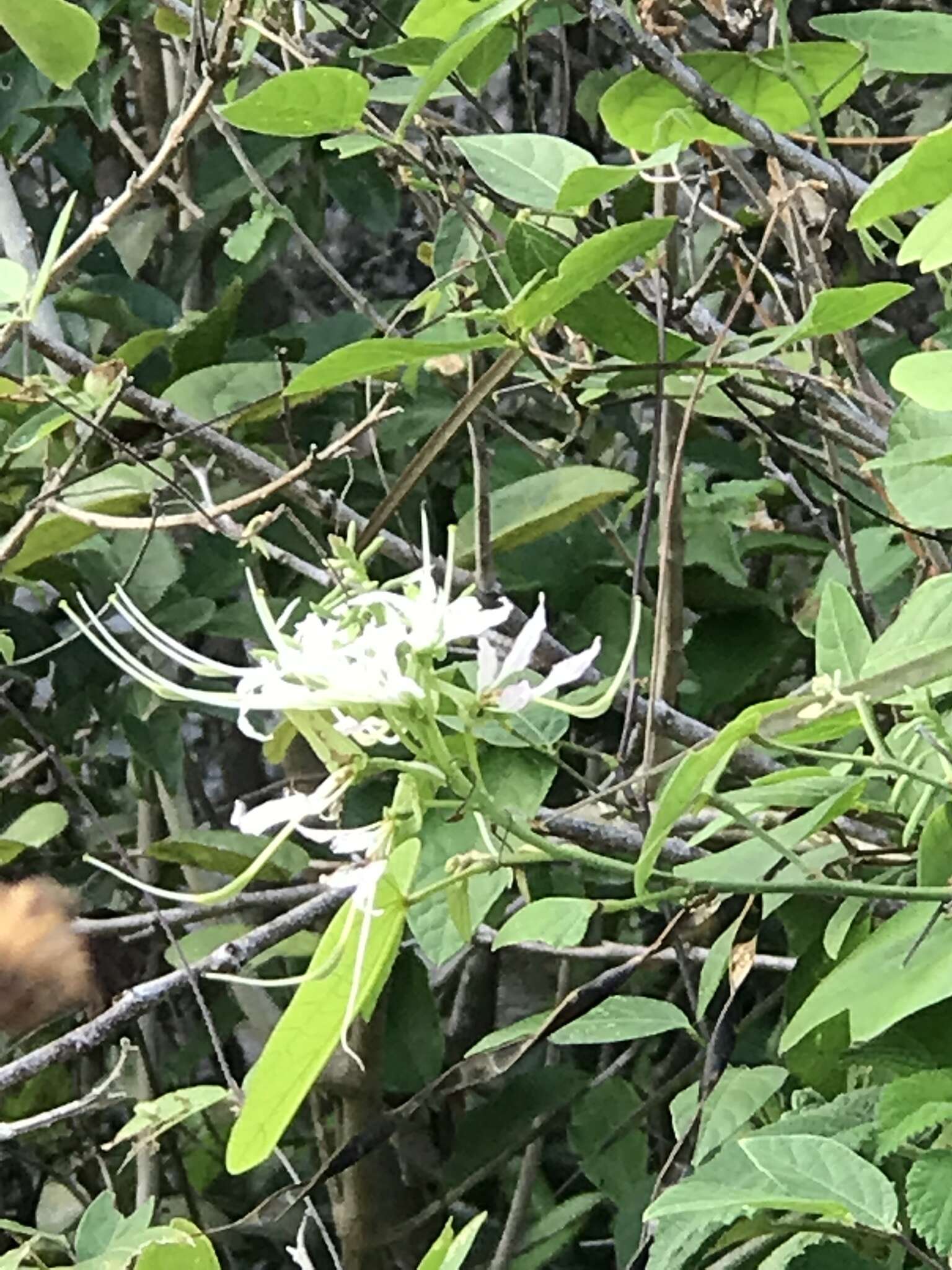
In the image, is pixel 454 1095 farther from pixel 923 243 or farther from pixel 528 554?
pixel 923 243

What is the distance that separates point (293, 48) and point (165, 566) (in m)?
0.34

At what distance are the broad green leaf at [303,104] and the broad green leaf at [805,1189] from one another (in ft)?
1.05

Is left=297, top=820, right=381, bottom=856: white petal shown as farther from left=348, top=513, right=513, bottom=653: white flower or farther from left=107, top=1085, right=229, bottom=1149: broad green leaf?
left=107, top=1085, right=229, bottom=1149: broad green leaf

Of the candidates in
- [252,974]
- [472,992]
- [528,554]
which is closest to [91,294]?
[528,554]

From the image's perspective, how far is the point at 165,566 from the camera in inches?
31.9

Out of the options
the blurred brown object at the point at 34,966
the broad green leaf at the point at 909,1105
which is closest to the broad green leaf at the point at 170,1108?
the blurred brown object at the point at 34,966

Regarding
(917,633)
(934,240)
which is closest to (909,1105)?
(917,633)

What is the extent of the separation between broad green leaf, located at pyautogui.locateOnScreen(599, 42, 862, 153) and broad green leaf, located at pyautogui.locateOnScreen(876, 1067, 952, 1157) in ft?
0.98

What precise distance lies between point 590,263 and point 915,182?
0.08 m

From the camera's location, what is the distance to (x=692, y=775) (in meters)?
0.32

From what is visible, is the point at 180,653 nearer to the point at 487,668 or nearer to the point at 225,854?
the point at 487,668

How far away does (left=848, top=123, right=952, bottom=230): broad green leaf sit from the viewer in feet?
1.08

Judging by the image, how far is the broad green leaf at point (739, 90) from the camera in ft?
1.48

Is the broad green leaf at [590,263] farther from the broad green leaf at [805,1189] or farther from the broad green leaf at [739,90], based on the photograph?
the broad green leaf at [805,1189]
